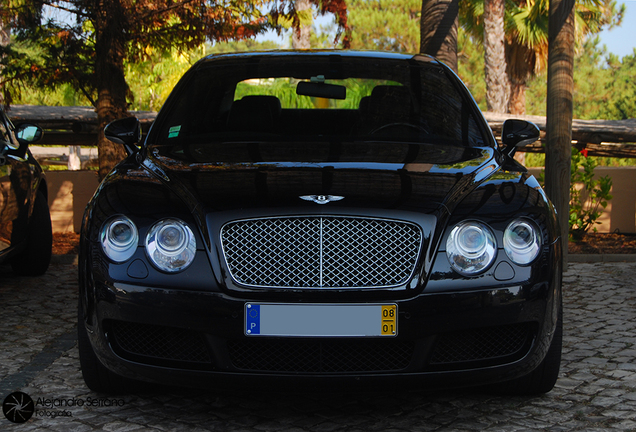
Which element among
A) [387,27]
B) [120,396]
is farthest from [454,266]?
[387,27]

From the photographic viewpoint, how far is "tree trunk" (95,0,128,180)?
8391 mm

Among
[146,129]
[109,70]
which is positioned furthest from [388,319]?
[146,129]

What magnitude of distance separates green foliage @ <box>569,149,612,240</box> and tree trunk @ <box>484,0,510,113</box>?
11.7 m

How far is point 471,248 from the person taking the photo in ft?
9.71

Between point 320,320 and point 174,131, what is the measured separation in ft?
6.04

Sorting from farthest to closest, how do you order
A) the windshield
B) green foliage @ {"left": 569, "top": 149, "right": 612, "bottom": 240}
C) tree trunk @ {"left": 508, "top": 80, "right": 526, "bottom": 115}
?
tree trunk @ {"left": 508, "top": 80, "right": 526, "bottom": 115}
green foliage @ {"left": 569, "top": 149, "right": 612, "bottom": 240}
the windshield

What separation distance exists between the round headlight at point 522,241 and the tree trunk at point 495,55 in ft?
62.0

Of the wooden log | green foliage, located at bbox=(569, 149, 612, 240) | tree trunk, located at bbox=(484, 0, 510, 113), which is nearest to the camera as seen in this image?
green foliage, located at bbox=(569, 149, 612, 240)

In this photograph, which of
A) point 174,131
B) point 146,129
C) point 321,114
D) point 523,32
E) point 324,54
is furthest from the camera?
point 523,32

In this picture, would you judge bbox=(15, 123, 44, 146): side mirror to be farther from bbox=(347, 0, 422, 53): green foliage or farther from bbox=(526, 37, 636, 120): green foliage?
bbox=(526, 37, 636, 120): green foliage

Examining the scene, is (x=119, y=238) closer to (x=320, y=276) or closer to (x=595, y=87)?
(x=320, y=276)

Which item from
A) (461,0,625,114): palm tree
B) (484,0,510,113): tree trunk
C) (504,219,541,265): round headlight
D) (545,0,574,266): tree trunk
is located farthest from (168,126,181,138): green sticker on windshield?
(461,0,625,114): palm tree

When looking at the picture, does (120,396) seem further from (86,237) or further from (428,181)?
(428,181)

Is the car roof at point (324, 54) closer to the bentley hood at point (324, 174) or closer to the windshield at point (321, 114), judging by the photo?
the windshield at point (321, 114)
